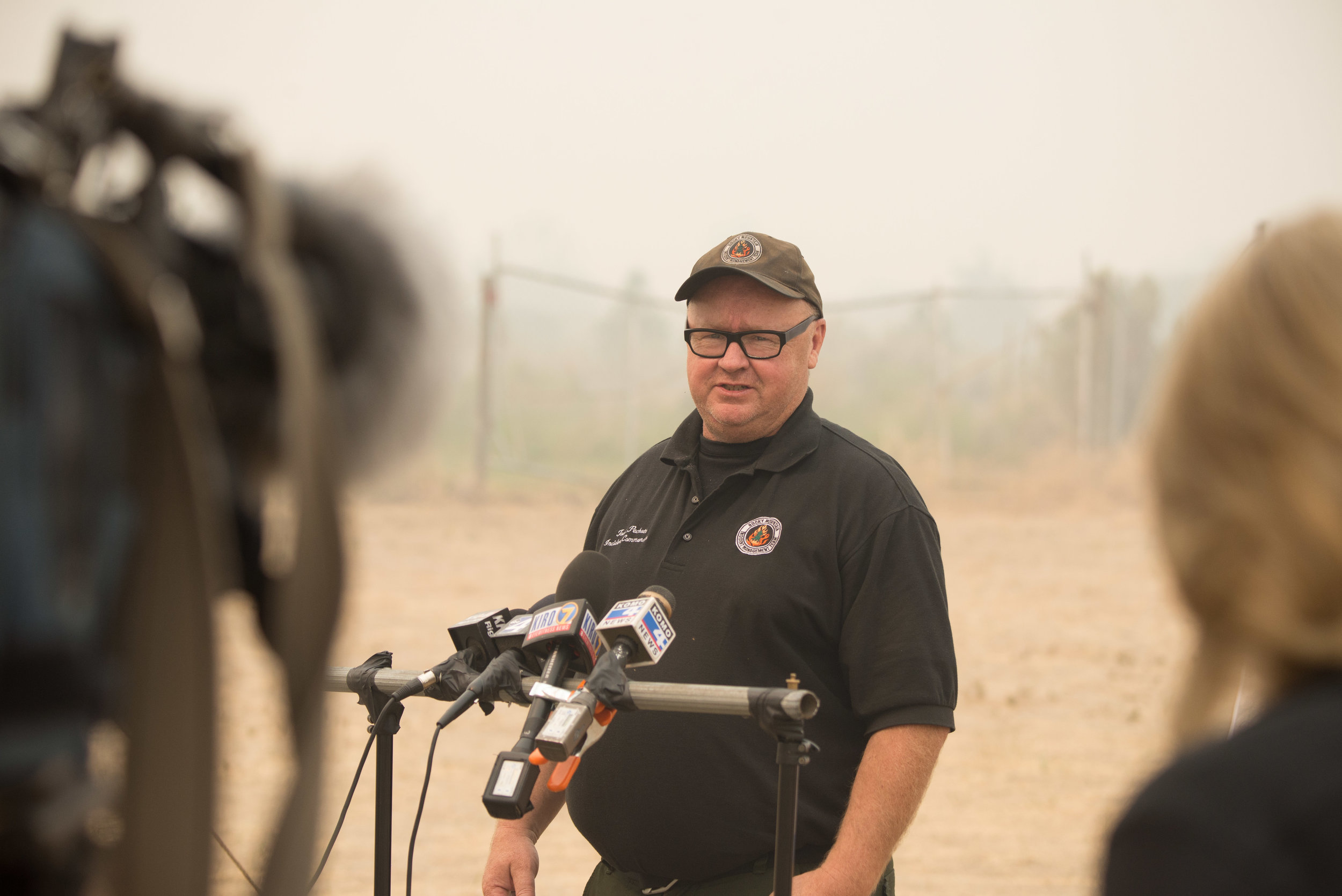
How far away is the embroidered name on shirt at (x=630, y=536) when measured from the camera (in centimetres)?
299

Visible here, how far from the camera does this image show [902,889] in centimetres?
569

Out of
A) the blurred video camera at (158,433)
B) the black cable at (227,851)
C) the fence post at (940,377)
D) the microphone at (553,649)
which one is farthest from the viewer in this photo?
the fence post at (940,377)

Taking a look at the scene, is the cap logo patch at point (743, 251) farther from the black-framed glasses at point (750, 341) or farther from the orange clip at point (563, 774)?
the orange clip at point (563, 774)

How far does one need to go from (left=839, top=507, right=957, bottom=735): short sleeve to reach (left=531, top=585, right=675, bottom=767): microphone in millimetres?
595

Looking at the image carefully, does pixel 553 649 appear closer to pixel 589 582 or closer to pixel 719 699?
pixel 589 582

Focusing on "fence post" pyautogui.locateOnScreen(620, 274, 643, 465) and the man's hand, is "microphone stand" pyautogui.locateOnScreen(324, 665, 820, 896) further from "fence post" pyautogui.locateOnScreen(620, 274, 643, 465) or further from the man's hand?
"fence post" pyautogui.locateOnScreen(620, 274, 643, 465)

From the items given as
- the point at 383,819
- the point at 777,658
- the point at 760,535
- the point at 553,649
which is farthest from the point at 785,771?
the point at 383,819

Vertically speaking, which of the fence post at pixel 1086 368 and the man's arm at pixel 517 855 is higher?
the fence post at pixel 1086 368

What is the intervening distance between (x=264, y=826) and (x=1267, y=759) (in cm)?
82

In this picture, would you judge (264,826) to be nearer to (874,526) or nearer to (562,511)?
(874,526)

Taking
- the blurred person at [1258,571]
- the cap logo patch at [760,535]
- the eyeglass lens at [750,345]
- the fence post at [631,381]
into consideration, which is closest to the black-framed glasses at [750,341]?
the eyeglass lens at [750,345]

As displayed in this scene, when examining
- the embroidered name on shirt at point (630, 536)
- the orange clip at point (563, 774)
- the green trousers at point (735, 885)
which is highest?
the embroidered name on shirt at point (630, 536)

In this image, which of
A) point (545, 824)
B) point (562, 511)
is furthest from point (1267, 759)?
point (562, 511)

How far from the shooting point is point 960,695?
10.0m
